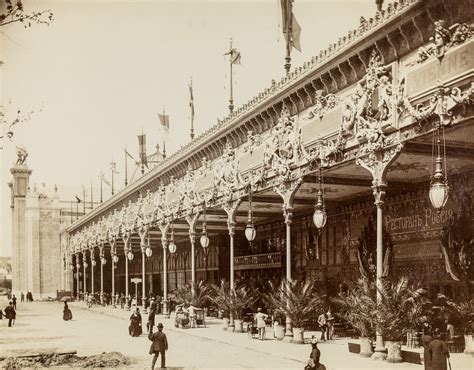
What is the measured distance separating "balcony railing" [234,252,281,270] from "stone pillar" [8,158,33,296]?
51.1 m

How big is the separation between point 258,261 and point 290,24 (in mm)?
14357

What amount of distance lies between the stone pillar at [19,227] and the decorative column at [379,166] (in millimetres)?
70127

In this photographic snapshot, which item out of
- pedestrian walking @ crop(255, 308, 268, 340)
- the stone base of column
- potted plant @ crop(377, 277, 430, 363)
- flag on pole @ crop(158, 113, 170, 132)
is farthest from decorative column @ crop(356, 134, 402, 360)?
flag on pole @ crop(158, 113, 170, 132)

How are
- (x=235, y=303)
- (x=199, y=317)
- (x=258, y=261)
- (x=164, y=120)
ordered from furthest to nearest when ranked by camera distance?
(x=164, y=120) → (x=258, y=261) → (x=199, y=317) → (x=235, y=303)

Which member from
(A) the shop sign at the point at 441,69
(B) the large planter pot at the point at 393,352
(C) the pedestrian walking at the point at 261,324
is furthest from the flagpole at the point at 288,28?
(B) the large planter pot at the point at 393,352

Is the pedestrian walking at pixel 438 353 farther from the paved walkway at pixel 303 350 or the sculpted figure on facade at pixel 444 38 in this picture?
the sculpted figure on facade at pixel 444 38

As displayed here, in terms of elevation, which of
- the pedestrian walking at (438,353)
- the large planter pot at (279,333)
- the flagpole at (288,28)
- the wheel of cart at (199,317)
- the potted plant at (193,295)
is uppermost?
the flagpole at (288,28)

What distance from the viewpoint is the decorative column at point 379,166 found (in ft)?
53.7

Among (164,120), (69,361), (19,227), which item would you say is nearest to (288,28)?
(69,361)

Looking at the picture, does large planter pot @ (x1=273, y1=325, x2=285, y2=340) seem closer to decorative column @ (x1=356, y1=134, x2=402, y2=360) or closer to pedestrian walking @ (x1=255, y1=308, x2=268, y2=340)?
pedestrian walking @ (x1=255, y1=308, x2=268, y2=340)

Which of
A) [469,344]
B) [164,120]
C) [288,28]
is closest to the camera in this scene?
[469,344]

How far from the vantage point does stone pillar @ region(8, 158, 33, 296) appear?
81.2 m

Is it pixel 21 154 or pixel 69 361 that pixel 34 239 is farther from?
pixel 69 361

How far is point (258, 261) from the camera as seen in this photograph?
34719mm
